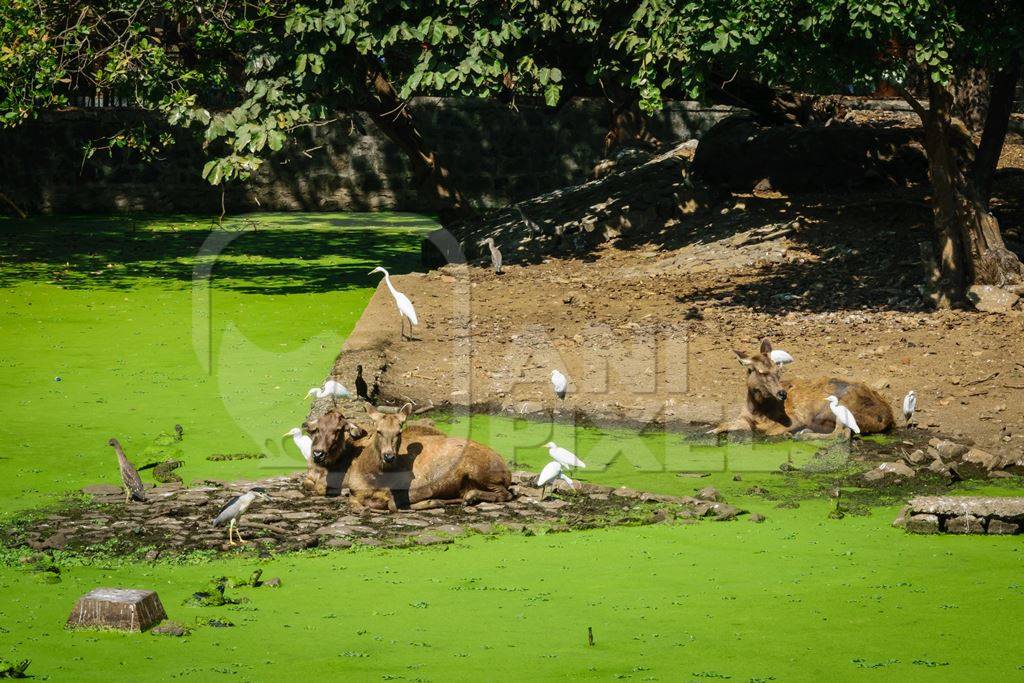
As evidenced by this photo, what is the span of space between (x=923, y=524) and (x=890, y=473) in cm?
143

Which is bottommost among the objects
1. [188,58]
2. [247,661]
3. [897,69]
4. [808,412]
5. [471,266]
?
[247,661]

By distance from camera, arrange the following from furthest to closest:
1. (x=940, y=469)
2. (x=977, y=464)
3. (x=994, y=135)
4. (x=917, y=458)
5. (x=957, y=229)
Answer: (x=994, y=135) < (x=957, y=229) < (x=917, y=458) < (x=977, y=464) < (x=940, y=469)

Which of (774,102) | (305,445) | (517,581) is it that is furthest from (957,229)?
(517,581)

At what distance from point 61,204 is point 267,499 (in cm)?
1961

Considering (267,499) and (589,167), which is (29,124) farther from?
(267,499)

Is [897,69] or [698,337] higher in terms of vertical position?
[897,69]

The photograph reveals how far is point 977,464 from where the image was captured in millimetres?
10398

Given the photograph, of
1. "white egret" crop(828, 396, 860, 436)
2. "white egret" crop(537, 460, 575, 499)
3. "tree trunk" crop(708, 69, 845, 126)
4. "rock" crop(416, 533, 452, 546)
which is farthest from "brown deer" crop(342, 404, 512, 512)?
"tree trunk" crop(708, 69, 845, 126)

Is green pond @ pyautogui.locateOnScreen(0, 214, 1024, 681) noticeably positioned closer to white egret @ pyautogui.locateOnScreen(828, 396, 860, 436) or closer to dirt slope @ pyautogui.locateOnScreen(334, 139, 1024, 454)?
white egret @ pyautogui.locateOnScreen(828, 396, 860, 436)

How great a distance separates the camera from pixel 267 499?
937 centimetres

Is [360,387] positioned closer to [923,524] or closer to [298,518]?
[298,518]

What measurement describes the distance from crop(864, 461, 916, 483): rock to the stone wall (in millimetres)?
17552

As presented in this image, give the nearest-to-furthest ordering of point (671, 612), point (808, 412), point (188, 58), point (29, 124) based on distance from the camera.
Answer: point (671, 612)
point (808, 412)
point (188, 58)
point (29, 124)

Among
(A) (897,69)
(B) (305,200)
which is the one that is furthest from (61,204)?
(A) (897,69)
